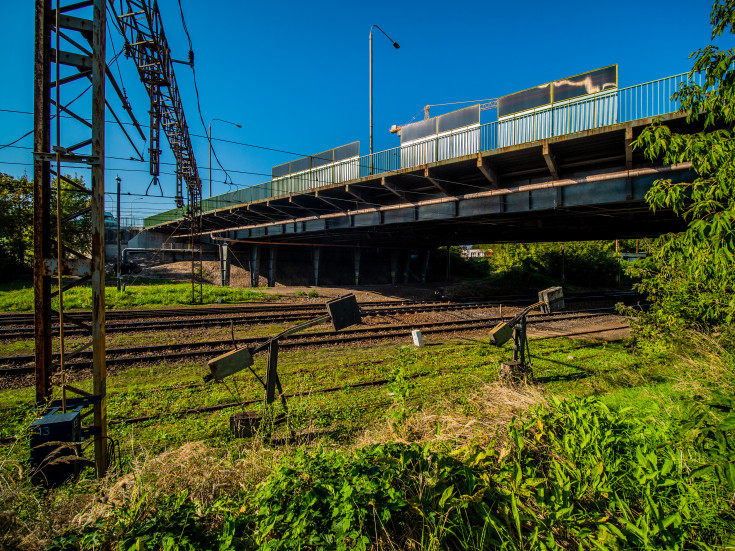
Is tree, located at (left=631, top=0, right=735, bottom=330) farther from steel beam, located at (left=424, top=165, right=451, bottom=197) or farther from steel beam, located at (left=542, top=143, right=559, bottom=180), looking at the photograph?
steel beam, located at (left=424, top=165, right=451, bottom=197)

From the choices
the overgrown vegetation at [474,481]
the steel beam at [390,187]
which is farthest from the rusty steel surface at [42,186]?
the steel beam at [390,187]

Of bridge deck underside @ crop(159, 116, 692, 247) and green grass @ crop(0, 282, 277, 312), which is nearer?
bridge deck underside @ crop(159, 116, 692, 247)

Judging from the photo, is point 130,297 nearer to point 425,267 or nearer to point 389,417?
point 389,417

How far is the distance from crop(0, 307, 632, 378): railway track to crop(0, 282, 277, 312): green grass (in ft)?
30.1

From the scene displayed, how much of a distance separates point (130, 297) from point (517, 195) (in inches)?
820

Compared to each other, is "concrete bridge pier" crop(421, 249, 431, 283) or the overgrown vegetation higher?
"concrete bridge pier" crop(421, 249, 431, 283)

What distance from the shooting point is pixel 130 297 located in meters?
19.6

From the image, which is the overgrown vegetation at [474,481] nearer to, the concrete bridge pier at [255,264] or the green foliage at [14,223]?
the concrete bridge pier at [255,264]

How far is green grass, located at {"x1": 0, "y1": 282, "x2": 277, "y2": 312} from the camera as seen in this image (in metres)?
17.4

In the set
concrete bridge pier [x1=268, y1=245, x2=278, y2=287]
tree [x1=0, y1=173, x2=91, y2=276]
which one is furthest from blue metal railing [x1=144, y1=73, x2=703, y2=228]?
tree [x1=0, y1=173, x2=91, y2=276]

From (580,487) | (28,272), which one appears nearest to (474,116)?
(580,487)

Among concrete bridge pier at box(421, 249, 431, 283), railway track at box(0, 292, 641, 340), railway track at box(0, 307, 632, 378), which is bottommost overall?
railway track at box(0, 307, 632, 378)

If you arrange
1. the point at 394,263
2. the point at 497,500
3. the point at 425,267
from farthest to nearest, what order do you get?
the point at 425,267 → the point at 394,263 → the point at 497,500

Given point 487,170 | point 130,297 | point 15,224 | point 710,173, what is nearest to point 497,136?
point 487,170
